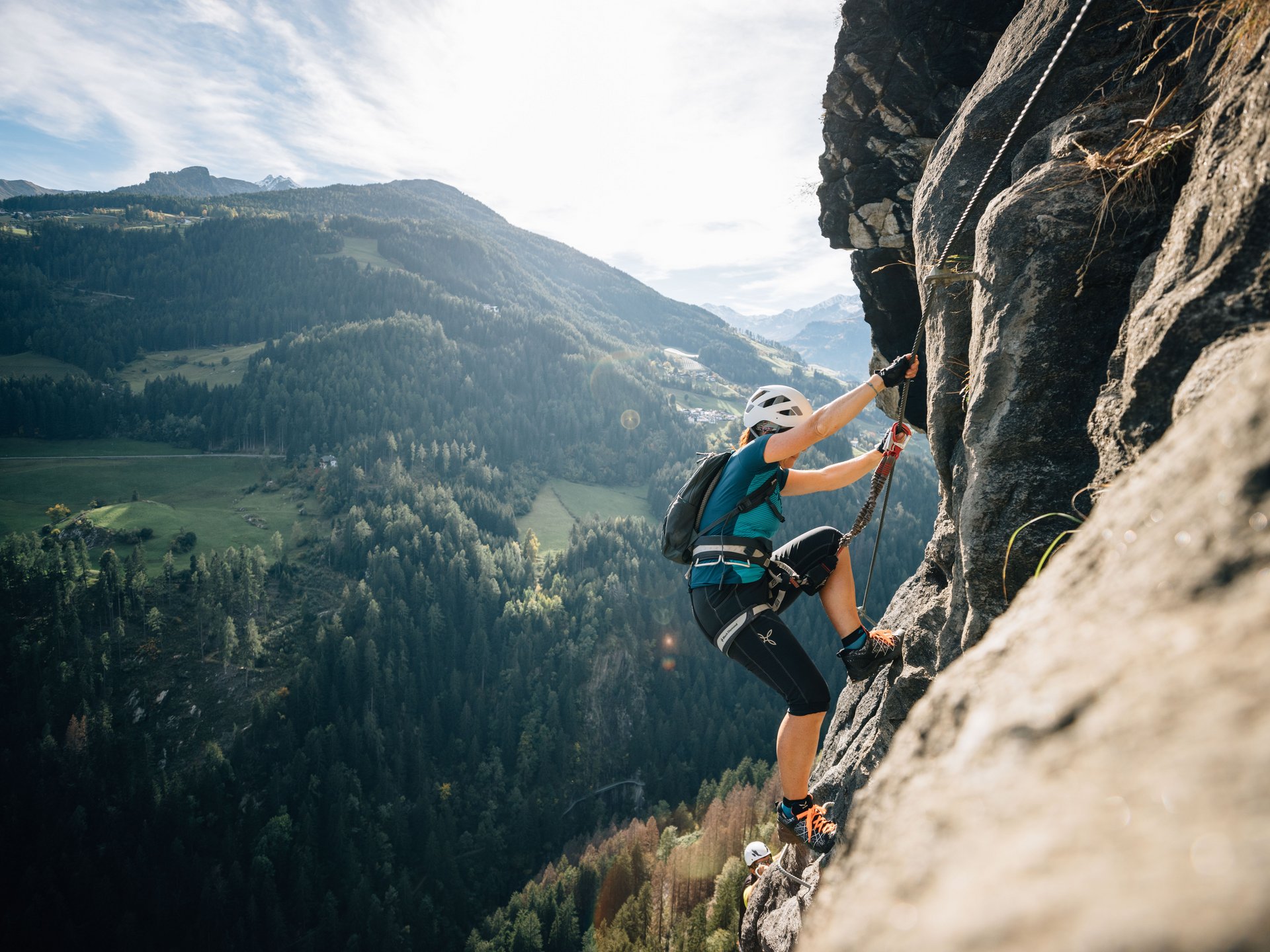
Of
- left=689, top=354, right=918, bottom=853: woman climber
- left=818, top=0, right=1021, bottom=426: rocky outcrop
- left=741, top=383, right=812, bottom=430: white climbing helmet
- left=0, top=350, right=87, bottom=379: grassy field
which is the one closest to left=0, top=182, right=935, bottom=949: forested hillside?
left=0, top=350, right=87, bottom=379: grassy field

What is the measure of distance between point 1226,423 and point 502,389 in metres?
178

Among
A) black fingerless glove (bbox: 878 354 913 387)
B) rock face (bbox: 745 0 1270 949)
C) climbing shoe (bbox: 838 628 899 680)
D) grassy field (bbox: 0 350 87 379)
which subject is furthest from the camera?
grassy field (bbox: 0 350 87 379)

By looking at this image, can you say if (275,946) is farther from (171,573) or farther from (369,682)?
(171,573)

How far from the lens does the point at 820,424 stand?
221 inches

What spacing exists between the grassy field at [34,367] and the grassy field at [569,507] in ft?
368

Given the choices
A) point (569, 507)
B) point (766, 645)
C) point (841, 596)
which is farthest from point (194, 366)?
point (766, 645)

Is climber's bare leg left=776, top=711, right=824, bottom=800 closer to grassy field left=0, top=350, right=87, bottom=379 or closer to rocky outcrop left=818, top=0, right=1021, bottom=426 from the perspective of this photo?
rocky outcrop left=818, top=0, right=1021, bottom=426

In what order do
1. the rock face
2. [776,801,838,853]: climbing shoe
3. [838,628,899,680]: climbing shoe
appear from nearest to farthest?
the rock face, [776,801,838,853]: climbing shoe, [838,628,899,680]: climbing shoe

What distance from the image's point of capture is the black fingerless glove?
19.2 ft

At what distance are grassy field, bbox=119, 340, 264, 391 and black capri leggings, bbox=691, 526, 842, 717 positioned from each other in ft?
563

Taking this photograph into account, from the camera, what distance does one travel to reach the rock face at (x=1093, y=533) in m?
1.35

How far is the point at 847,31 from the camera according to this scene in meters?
11.4

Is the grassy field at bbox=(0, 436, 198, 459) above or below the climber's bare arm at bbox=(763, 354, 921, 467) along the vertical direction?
above

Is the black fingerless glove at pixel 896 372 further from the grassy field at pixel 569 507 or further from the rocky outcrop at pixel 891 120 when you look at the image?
the grassy field at pixel 569 507
